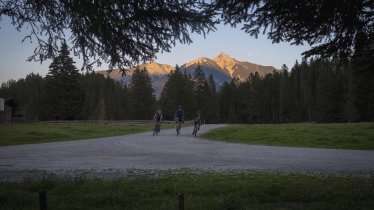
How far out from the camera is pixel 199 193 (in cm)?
781

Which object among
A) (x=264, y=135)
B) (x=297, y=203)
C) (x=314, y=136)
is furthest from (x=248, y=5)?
(x=264, y=135)

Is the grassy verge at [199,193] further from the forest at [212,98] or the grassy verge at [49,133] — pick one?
the forest at [212,98]

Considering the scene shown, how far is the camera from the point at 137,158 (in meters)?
14.0

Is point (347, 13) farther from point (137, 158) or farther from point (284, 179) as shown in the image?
point (137, 158)

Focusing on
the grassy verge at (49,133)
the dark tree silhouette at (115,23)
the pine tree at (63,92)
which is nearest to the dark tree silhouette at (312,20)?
the dark tree silhouette at (115,23)

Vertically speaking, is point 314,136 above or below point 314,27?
below

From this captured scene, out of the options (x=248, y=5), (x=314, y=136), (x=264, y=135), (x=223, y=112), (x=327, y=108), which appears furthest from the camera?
(x=223, y=112)

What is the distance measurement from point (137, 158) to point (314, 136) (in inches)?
543

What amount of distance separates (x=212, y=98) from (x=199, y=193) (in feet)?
355

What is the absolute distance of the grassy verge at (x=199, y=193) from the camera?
22.1 feet

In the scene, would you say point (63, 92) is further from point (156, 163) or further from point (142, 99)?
point (156, 163)

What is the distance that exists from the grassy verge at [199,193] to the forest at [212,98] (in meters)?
60.3

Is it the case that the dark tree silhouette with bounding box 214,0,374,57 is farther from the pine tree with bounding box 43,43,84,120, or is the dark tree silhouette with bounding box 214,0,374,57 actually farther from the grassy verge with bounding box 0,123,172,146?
the pine tree with bounding box 43,43,84,120

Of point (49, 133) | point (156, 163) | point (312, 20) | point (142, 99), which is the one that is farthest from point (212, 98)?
point (312, 20)
